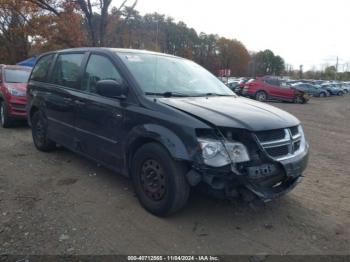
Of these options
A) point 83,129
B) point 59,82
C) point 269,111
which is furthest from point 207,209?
point 59,82

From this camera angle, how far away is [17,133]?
805 centimetres

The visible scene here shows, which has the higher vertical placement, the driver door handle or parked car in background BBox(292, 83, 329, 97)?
parked car in background BBox(292, 83, 329, 97)

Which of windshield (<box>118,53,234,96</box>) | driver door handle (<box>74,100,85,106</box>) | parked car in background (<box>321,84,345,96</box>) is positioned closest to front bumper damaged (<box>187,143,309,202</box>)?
windshield (<box>118,53,234,96</box>)

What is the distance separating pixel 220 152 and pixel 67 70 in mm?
3207

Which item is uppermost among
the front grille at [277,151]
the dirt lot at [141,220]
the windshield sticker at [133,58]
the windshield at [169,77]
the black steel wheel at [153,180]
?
the windshield sticker at [133,58]

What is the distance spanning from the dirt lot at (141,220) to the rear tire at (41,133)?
86 centimetres

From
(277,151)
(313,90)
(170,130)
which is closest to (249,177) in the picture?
(277,151)

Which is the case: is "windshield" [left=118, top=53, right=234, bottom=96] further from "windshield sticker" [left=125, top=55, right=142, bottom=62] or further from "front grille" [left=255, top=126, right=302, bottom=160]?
"front grille" [left=255, top=126, right=302, bottom=160]

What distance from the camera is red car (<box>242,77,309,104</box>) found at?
2376 cm

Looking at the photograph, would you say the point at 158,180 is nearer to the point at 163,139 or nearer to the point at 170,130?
the point at 163,139

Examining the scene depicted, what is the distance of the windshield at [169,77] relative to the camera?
164 inches

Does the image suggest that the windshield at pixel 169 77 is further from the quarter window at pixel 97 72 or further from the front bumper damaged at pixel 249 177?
the front bumper damaged at pixel 249 177

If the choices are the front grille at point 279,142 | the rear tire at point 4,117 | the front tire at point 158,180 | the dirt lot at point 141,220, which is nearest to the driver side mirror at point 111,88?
the front tire at point 158,180

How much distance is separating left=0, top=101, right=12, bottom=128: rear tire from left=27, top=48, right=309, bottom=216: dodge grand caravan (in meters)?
3.83
